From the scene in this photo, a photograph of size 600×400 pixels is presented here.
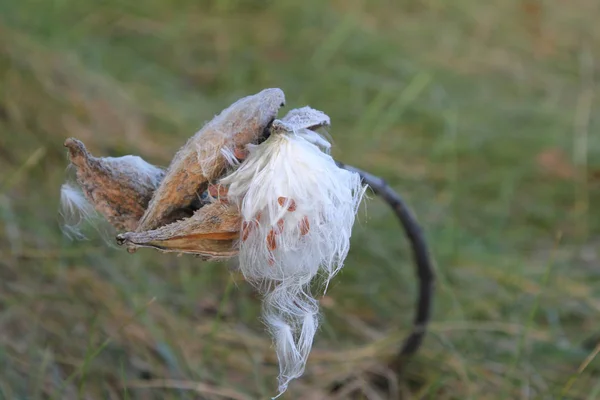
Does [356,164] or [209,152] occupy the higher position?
[356,164]

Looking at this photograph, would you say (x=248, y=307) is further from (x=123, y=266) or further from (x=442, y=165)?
(x=442, y=165)

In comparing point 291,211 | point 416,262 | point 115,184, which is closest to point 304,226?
point 291,211

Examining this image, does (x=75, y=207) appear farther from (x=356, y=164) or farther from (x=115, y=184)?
(x=356, y=164)

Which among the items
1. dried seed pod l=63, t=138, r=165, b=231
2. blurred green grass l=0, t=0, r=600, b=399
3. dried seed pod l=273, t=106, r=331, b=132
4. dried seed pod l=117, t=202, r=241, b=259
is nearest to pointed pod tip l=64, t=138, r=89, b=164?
dried seed pod l=63, t=138, r=165, b=231

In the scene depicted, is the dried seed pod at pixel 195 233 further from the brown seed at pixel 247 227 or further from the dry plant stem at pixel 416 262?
the dry plant stem at pixel 416 262

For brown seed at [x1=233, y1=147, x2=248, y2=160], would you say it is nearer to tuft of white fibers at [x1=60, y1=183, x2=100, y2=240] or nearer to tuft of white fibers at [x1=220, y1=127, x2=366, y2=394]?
tuft of white fibers at [x1=220, y1=127, x2=366, y2=394]

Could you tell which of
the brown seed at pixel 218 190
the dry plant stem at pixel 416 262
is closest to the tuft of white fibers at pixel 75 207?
the brown seed at pixel 218 190
